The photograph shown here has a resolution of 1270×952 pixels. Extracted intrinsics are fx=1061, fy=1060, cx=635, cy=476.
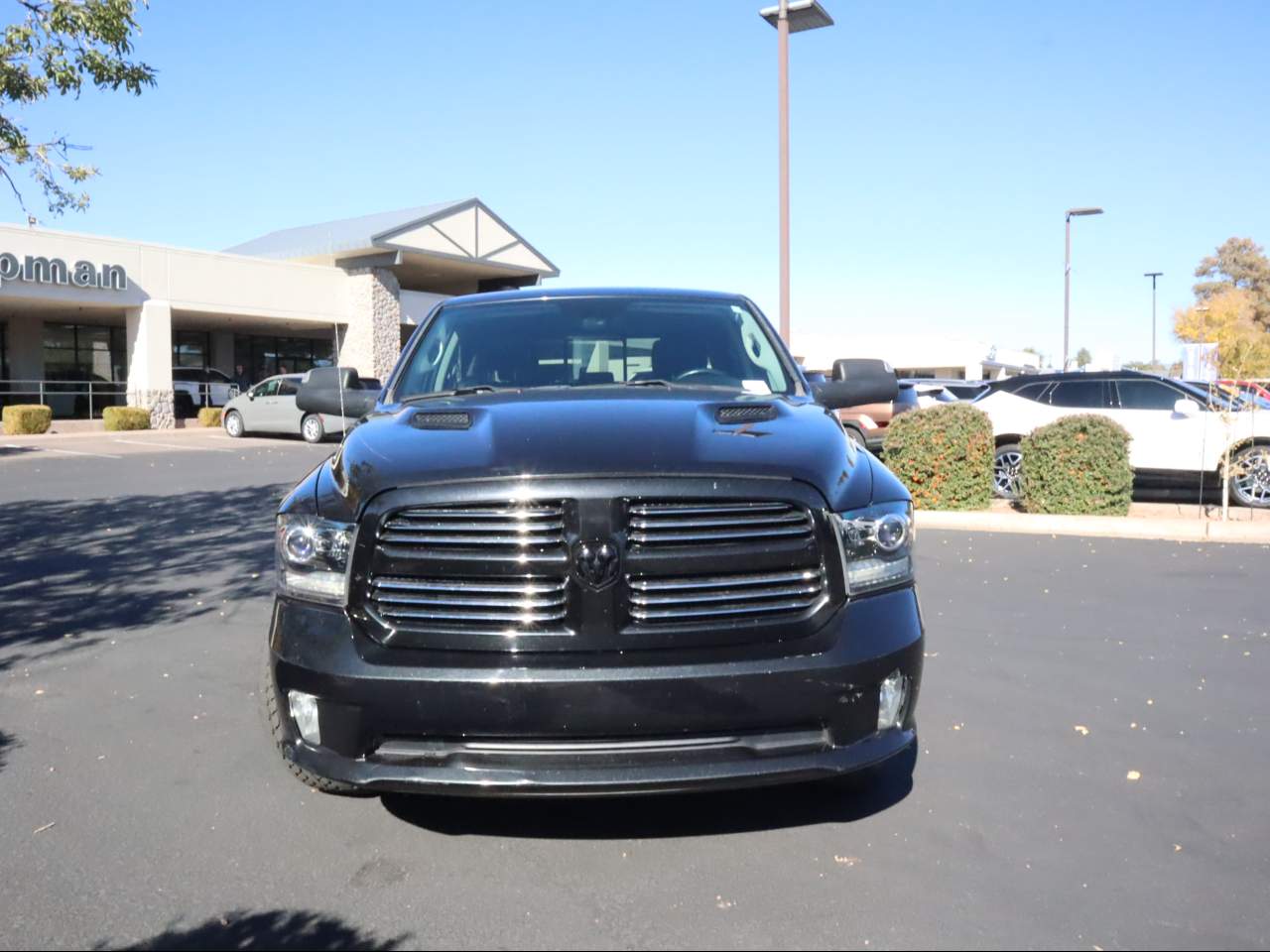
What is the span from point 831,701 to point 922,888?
63 centimetres

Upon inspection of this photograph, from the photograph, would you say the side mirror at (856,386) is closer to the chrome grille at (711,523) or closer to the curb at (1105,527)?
the chrome grille at (711,523)

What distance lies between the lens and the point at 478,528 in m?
2.96

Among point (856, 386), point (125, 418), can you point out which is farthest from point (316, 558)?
point (125, 418)

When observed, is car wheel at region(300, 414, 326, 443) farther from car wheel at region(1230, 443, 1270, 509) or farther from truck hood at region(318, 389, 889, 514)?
truck hood at region(318, 389, 889, 514)

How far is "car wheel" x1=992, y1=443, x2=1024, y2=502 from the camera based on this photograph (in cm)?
1249

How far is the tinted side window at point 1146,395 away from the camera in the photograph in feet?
42.0

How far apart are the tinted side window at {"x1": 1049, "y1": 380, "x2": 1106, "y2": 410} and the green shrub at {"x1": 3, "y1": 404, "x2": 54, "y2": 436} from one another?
21639mm

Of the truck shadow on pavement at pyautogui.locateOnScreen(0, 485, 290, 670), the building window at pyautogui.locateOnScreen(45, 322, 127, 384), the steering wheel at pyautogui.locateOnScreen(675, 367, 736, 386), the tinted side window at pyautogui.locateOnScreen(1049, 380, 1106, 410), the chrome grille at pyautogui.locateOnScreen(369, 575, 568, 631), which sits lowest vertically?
the truck shadow on pavement at pyautogui.locateOnScreen(0, 485, 290, 670)

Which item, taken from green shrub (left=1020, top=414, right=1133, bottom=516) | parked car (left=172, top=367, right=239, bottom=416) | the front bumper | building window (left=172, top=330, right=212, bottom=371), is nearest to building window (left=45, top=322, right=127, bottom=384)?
building window (left=172, top=330, right=212, bottom=371)

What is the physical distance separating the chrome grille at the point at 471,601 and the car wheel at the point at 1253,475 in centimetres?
1122

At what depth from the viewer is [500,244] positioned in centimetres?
3669

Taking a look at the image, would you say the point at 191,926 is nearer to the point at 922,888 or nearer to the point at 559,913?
the point at 559,913

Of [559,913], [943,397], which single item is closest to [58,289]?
[943,397]

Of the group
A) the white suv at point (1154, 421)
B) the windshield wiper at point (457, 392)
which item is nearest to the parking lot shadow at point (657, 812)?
the windshield wiper at point (457, 392)
